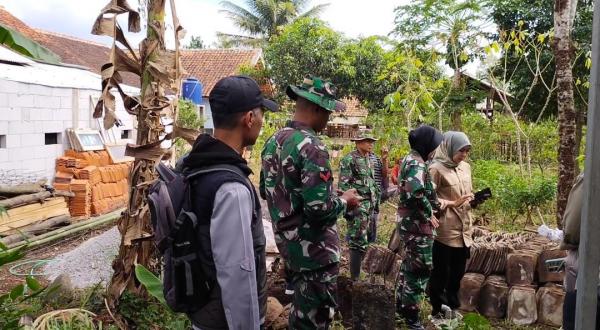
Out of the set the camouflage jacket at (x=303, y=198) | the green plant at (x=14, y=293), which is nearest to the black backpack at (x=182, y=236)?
the camouflage jacket at (x=303, y=198)

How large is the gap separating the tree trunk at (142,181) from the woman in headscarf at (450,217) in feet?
8.16

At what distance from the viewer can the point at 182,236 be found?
202 centimetres

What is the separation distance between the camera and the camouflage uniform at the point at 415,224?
4.21m

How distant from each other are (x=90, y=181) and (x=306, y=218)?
7.18 metres

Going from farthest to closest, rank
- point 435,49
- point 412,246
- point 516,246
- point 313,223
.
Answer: point 435,49
point 516,246
point 412,246
point 313,223

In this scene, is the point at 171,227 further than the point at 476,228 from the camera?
No

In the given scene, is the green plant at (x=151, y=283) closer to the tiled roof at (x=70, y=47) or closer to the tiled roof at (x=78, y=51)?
the tiled roof at (x=70, y=47)

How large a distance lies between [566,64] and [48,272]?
21.5 ft

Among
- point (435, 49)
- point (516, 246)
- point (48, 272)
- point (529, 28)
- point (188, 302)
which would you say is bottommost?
point (48, 272)

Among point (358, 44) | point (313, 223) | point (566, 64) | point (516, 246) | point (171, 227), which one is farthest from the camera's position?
point (358, 44)

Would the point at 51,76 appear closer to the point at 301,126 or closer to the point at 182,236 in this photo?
the point at 301,126

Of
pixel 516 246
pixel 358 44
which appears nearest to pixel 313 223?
pixel 516 246

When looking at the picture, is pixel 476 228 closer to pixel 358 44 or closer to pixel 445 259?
pixel 445 259

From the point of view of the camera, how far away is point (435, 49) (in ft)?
32.7
